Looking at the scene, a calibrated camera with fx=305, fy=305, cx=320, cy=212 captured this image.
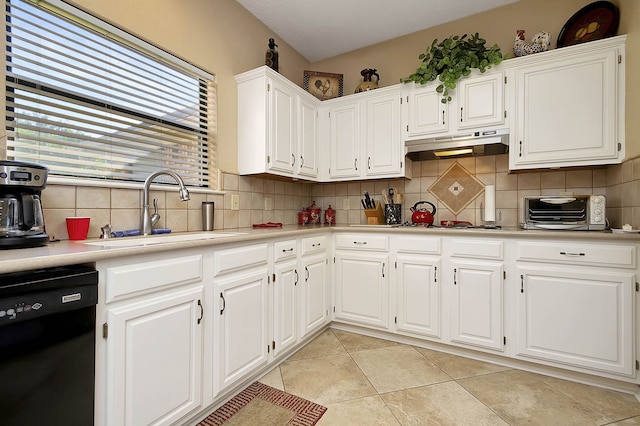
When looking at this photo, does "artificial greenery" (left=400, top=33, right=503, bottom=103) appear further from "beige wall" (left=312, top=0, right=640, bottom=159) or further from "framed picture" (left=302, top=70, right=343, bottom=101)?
"framed picture" (left=302, top=70, right=343, bottom=101)

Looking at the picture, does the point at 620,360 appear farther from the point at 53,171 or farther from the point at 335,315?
the point at 53,171

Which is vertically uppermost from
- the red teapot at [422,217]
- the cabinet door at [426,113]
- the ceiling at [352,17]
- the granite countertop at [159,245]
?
the ceiling at [352,17]

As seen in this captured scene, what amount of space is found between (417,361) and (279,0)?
2.99 metres

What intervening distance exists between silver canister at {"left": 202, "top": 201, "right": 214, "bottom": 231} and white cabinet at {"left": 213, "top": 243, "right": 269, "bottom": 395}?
0.51 meters

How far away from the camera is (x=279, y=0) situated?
2486mm

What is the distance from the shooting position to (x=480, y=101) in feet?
7.75

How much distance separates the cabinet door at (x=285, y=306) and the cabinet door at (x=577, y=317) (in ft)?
5.01

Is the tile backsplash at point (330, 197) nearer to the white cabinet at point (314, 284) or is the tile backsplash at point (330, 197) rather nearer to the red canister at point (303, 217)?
the red canister at point (303, 217)

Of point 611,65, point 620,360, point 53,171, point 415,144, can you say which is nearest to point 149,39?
point 53,171

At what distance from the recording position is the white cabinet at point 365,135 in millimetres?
2738

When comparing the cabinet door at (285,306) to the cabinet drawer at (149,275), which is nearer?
the cabinet drawer at (149,275)

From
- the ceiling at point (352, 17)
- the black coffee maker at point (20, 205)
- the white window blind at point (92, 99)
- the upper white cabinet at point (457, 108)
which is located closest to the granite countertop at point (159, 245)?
the black coffee maker at point (20, 205)

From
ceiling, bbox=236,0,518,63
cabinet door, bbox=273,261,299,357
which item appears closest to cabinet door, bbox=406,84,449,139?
ceiling, bbox=236,0,518,63

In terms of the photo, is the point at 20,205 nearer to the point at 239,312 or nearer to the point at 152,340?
the point at 152,340
